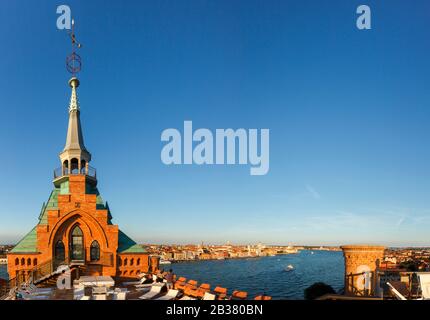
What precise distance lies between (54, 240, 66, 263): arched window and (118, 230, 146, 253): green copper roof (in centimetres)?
359

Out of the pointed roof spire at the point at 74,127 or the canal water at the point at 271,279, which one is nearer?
the pointed roof spire at the point at 74,127

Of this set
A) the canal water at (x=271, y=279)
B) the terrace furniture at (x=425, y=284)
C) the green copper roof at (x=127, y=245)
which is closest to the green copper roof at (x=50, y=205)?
the green copper roof at (x=127, y=245)

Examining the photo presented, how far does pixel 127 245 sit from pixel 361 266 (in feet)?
53.7

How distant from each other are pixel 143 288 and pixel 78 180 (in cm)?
946

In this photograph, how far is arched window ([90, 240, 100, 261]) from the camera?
2459 centimetres

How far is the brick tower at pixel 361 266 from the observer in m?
24.9

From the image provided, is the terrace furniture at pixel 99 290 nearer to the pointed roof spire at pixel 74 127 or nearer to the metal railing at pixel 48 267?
the metal railing at pixel 48 267

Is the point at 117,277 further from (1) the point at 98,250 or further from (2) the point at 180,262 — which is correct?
(2) the point at 180,262

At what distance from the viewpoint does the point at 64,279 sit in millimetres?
20250

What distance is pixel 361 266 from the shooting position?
2541cm

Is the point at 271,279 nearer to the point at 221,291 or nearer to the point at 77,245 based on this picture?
the point at 77,245

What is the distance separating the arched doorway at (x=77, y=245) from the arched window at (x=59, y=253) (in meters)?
0.51
